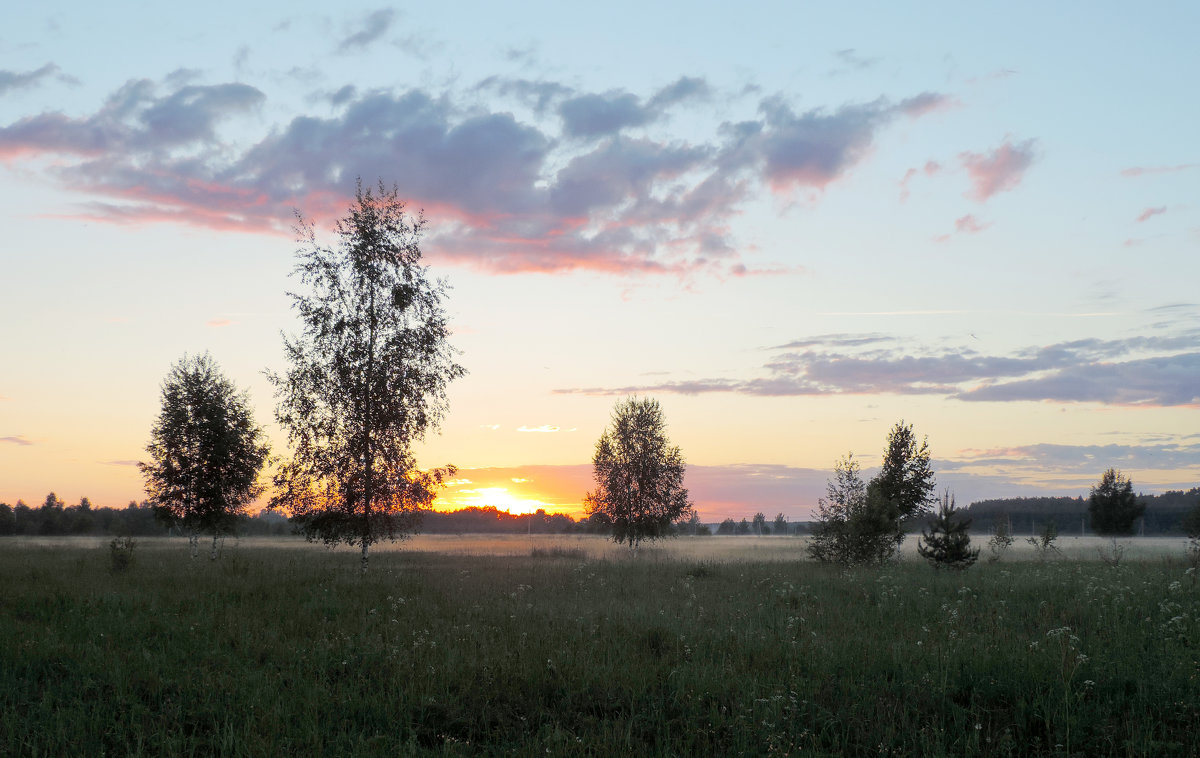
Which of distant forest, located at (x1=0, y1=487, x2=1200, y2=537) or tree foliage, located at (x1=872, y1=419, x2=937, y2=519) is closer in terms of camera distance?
tree foliage, located at (x1=872, y1=419, x2=937, y2=519)

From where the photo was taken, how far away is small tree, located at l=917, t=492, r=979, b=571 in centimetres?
2400

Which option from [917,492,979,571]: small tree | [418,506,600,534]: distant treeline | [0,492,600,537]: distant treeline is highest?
[917,492,979,571]: small tree

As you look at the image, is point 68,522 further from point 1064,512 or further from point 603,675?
point 1064,512

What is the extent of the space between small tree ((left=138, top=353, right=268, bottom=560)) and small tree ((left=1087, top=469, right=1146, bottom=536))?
6644 centimetres

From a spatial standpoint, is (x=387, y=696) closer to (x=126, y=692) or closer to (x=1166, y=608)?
(x=126, y=692)

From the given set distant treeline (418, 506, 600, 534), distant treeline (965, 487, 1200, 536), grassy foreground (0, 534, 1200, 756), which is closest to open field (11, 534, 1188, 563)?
grassy foreground (0, 534, 1200, 756)

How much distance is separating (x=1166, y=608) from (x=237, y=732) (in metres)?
14.8

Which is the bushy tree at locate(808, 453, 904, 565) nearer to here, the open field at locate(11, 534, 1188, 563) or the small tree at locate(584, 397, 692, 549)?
the open field at locate(11, 534, 1188, 563)

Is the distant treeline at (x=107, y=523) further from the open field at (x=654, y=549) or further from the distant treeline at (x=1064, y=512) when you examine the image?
the distant treeline at (x=1064, y=512)

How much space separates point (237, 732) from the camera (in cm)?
783

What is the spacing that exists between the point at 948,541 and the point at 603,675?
1920 cm

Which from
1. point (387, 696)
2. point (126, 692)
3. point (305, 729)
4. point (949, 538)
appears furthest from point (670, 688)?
point (949, 538)

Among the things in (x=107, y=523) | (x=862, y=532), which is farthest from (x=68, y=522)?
(x=862, y=532)

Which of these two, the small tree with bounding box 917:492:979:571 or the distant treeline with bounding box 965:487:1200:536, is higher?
the small tree with bounding box 917:492:979:571
